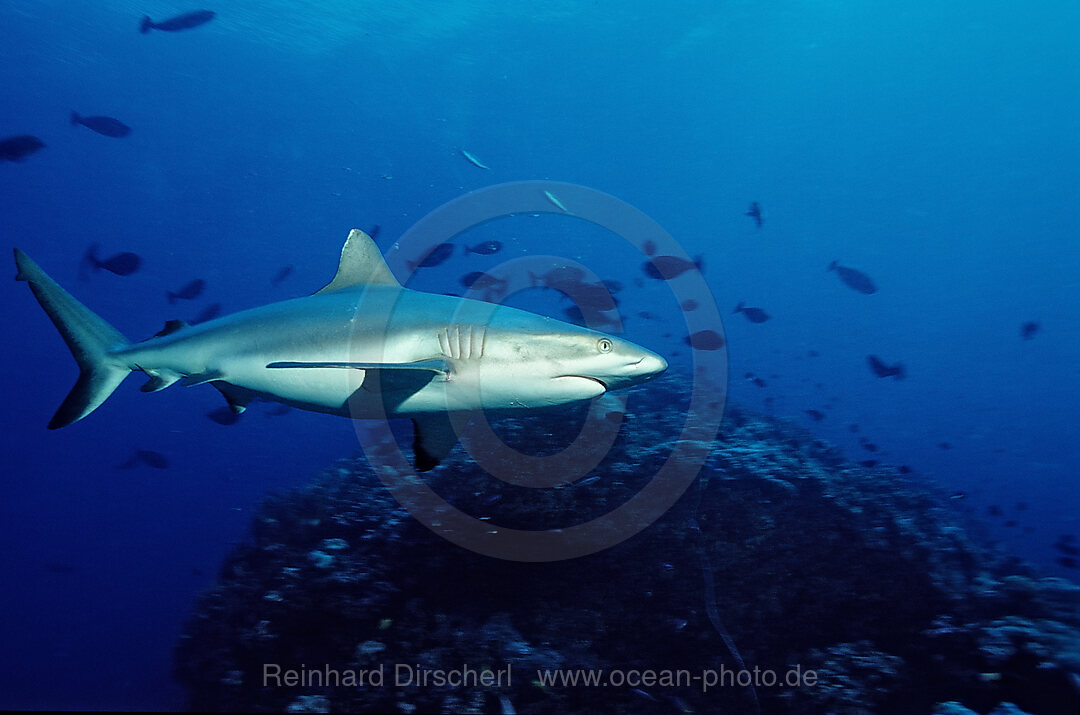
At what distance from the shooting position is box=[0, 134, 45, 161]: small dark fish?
7.79 meters

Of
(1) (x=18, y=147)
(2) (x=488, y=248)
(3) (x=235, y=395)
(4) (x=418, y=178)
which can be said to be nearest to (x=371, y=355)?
(3) (x=235, y=395)

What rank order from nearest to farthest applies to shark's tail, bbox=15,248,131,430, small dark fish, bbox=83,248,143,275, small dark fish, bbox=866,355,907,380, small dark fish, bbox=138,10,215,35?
1. shark's tail, bbox=15,248,131,430
2. small dark fish, bbox=83,248,143,275
3. small dark fish, bbox=866,355,907,380
4. small dark fish, bbox=138,10,215,35

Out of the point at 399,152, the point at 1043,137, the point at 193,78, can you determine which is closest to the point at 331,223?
the point at 399,152

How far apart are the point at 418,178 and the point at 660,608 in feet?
294

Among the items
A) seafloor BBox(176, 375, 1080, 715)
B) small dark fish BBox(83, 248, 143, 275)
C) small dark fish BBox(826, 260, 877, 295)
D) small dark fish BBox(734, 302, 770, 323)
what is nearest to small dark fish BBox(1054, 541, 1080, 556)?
seafloor BBox(176, 375, 1080, 715)

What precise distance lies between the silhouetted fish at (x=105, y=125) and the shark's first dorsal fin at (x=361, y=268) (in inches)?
313

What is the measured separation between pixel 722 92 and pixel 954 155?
52219 millimetres

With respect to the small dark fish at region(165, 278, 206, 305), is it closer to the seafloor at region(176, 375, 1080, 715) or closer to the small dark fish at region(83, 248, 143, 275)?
the small dark fish at region(83, 248, 143, 275)

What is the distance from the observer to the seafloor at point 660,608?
428cm

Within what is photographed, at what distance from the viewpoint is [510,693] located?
163 inches

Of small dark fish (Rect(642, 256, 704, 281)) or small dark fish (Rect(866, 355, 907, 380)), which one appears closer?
small dark fish (Rect(642, 256, 704, 281))

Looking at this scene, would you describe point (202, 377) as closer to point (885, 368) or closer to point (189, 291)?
point (189, 291)

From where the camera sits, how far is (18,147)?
26.0ft

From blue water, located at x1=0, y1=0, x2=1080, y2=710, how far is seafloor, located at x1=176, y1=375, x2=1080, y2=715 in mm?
4954
